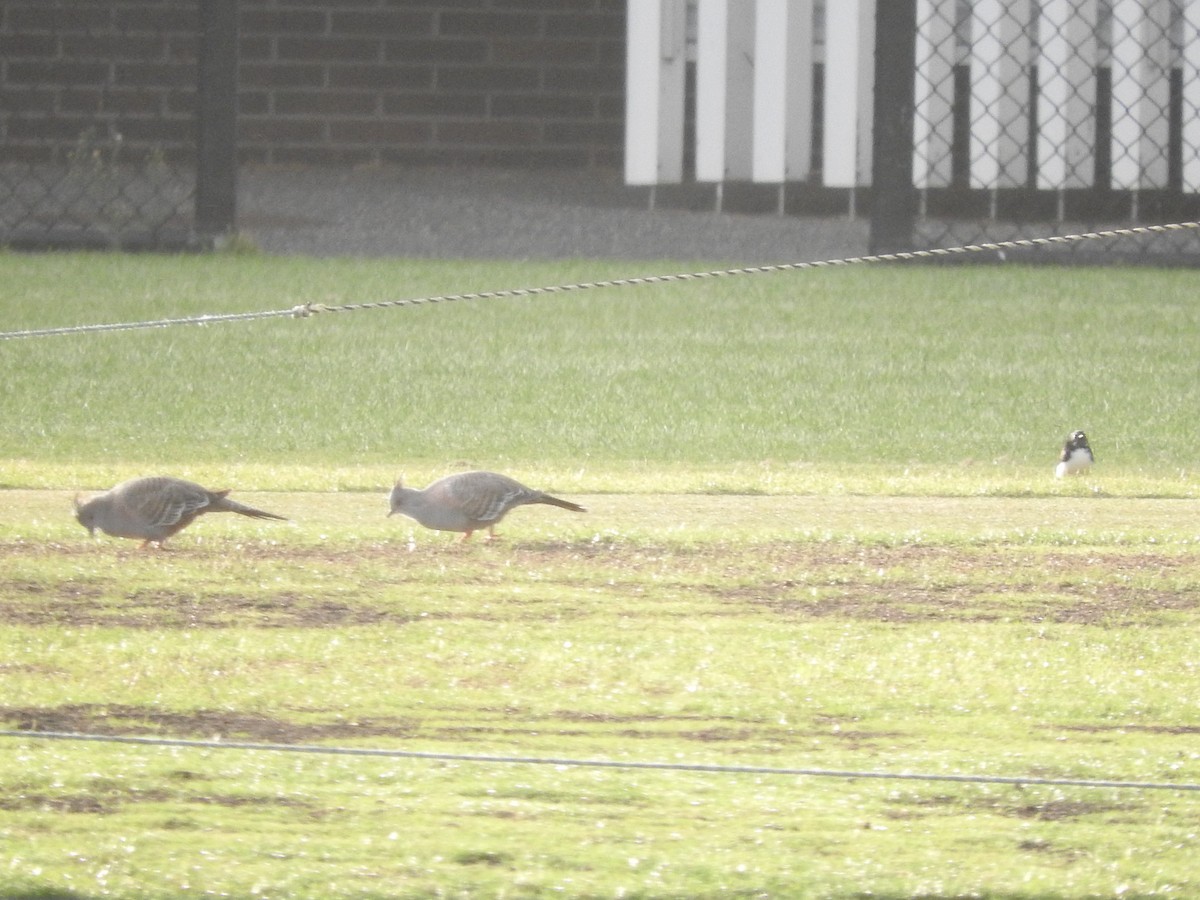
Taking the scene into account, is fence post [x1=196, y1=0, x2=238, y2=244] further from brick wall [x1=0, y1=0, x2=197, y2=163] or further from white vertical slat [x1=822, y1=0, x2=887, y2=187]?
white vertical slat [x1=822, y1=0, x2=887, y2=187]

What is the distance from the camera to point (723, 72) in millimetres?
13711

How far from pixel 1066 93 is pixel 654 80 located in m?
2.56

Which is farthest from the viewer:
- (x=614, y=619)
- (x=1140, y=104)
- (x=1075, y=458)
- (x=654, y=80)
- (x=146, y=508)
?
(x=654, y=80)

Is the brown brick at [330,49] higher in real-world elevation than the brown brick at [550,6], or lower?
lower

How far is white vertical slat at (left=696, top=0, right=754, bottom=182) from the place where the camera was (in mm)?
13727

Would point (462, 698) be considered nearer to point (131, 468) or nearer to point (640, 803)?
point (640, 803)

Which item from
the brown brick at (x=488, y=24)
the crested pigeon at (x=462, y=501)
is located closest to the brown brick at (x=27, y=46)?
the brown brick at (x=488, y=24)

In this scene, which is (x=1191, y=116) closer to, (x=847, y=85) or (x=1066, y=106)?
(x=1066, y=106)

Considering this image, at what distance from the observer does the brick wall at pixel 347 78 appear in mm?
15000

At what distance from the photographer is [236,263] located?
40.9 ft

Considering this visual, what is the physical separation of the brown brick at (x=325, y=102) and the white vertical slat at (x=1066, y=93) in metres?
4.55

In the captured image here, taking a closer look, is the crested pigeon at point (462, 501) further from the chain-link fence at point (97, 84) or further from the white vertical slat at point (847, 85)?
the chain-link fence at point (97, 84)

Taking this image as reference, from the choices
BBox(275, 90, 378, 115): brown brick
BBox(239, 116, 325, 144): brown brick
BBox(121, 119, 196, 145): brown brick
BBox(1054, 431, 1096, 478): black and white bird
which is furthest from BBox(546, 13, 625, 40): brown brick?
BBox(1054, 431, 1096, 478): black and white bird

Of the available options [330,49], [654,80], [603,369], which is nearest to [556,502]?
[603,369]
